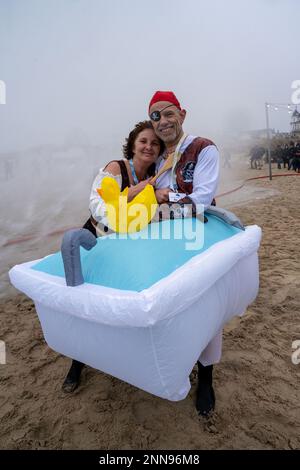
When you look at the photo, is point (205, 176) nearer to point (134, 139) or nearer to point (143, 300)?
point (134, 139)

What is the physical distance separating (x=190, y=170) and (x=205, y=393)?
42.3 inches

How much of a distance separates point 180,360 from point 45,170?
15.1 metres

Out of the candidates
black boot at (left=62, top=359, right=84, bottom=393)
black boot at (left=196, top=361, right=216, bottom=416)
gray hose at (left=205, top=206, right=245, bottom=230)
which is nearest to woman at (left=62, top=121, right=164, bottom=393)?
black boot at (left=62, top=359, right=84, bottom=393)

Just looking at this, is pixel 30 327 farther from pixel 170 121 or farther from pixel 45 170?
pixel 45 170

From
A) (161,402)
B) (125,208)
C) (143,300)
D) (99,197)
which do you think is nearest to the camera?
(143,300)

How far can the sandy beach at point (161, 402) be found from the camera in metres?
1.33

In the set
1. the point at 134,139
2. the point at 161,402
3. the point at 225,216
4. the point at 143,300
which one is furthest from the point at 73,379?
the point at 134,139

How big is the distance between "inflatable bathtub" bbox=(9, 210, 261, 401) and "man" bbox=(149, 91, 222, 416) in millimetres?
201

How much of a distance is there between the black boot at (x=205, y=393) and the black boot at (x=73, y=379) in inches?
26.1

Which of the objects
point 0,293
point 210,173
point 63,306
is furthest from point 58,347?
point 0,293

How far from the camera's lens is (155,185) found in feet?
4.98

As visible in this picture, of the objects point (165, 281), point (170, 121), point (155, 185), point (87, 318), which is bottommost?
point (87, 318)

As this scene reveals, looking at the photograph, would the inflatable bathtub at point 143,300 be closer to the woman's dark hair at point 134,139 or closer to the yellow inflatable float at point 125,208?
the yellow inflatable float at point 125,208

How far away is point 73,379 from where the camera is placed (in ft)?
5.54
